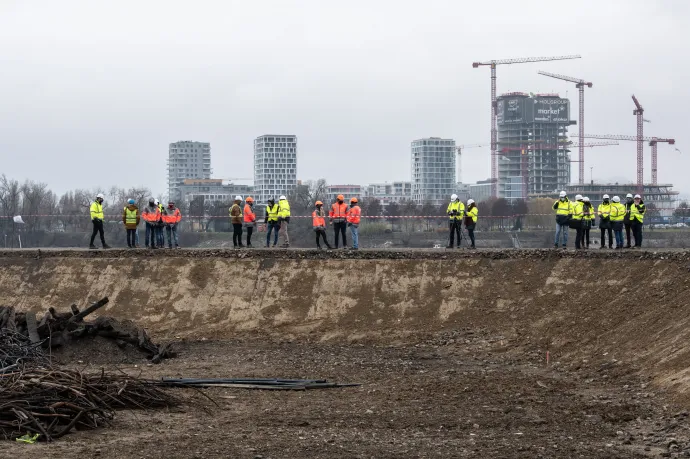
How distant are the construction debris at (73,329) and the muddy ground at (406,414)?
13.6 inches

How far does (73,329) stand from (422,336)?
8.25 meters

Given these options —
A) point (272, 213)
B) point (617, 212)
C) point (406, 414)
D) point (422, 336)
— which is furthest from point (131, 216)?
point (406, 414)

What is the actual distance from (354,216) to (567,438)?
1965 centimetres

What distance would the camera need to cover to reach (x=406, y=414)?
16.8 m

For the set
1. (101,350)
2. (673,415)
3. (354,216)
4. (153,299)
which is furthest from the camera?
(354,216)

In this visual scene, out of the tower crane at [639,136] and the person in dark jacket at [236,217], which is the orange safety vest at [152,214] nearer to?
the person in dark jacket at [236,217]

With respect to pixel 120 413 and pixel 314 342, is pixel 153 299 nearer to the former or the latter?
pixel 314 342

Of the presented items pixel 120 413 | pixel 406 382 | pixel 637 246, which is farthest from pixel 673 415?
pixel 637 246

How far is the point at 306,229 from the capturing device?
190 ft

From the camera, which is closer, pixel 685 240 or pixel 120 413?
pixel 120 413

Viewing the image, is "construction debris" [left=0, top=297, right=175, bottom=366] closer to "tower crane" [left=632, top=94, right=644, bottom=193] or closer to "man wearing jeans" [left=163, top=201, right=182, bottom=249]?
"man wearing jeans" [left=163, top=201, right=182, bottom=249]

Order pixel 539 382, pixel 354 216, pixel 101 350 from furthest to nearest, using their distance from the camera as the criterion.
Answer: pixel 354 216
pixel 101 350
pixel 539 382

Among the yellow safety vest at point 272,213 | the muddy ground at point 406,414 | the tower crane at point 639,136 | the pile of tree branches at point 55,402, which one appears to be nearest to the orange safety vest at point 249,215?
the yellow safety vest at point 272,213

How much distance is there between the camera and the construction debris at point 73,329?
2317 cm
